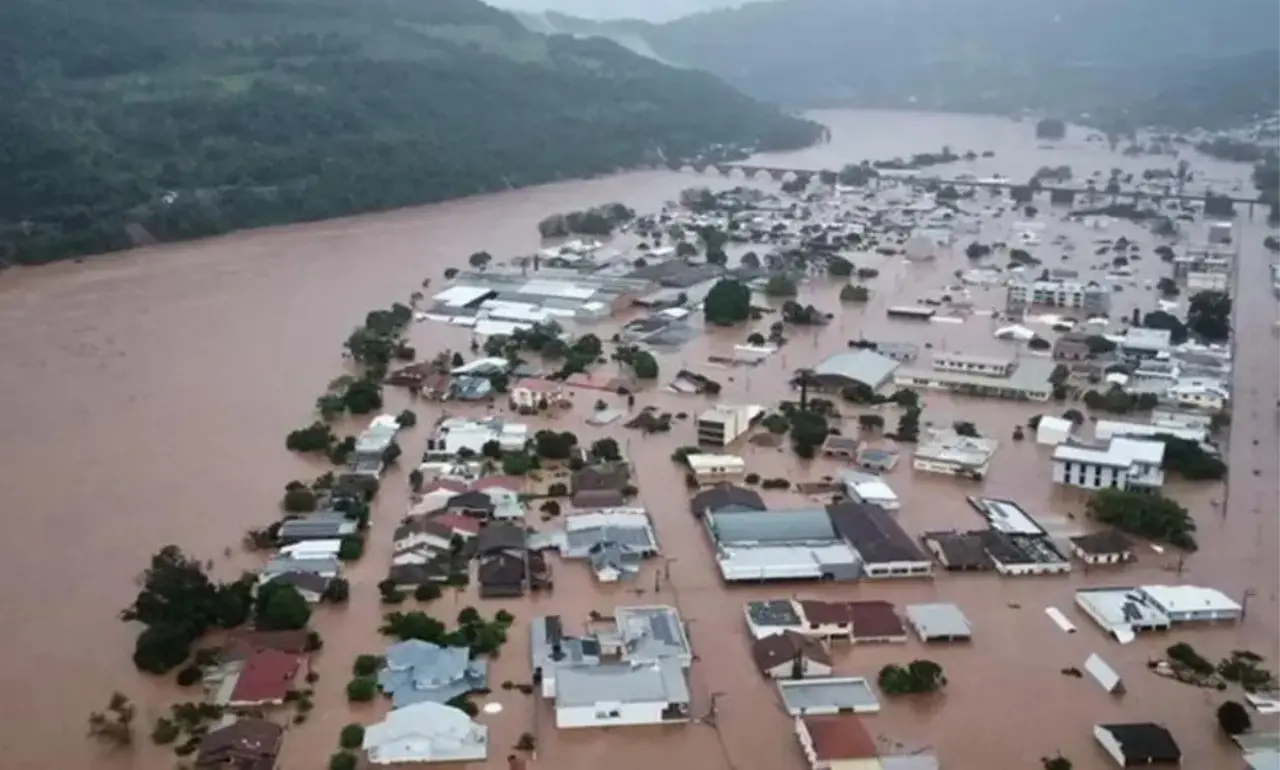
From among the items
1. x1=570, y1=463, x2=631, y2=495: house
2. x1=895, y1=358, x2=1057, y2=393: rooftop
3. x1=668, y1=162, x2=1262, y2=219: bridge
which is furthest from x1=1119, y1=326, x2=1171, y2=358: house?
x1=668, y1=162, x2=1262, y2=219: bridge

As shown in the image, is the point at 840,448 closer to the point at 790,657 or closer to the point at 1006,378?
the point at 1006,378

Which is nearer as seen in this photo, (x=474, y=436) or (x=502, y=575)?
(x=502, y=575)

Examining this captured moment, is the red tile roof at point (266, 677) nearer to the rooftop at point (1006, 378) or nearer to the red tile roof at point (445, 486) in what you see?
the red tile roof at point (445, 486)

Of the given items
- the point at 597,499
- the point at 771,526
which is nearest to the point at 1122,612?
the point at 771,526

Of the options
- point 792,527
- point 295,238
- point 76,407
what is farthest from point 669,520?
point 295,238

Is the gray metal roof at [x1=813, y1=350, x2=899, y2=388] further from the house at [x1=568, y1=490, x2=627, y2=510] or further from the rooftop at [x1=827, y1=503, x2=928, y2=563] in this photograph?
the house at [x1=568, y1=490, x2=627, y2=510]

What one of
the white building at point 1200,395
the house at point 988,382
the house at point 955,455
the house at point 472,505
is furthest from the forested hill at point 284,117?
the white building at point 1200,395

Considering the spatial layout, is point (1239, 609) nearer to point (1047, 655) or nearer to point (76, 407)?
point (1047, 655)
